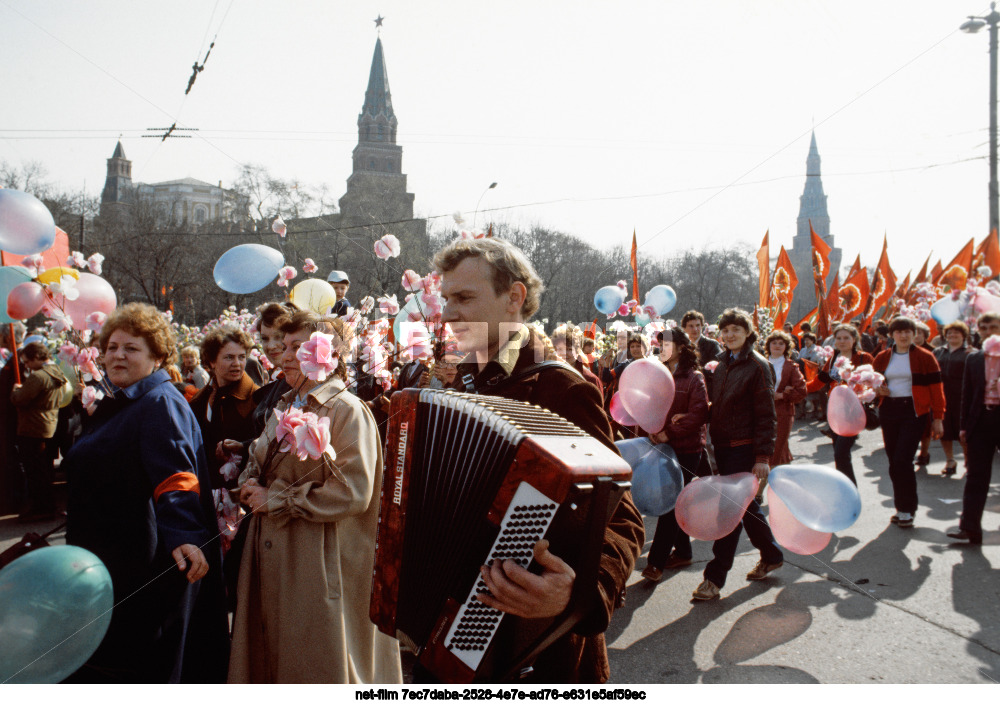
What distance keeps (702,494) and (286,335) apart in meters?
2.57

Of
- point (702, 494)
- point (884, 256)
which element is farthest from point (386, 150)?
point (702, 494)

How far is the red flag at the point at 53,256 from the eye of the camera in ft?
12.7

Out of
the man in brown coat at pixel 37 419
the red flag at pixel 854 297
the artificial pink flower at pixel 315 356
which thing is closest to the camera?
the artificial pink flower at pixel 315 356

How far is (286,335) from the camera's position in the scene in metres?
3.09

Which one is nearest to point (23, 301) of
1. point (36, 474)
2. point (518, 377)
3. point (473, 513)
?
point (518, 377)

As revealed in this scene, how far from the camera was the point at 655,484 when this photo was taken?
14.0 feet

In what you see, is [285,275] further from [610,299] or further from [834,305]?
[834,305]

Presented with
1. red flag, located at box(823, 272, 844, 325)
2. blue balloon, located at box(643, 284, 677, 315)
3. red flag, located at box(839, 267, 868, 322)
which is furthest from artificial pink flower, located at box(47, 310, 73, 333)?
red flag, located at box(839, 267, 868, 322)

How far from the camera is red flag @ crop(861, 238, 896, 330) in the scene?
14.8 meters

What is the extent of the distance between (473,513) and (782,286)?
40.7 feet

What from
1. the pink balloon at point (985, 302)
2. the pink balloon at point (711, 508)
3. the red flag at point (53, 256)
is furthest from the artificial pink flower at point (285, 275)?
the pink balloon at point (985, 302)

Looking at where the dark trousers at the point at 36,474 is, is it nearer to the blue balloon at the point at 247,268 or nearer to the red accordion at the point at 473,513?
the blue balloon at the point at 247,268

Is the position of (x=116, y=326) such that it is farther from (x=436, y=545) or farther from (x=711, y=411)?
(x=711, y=411)

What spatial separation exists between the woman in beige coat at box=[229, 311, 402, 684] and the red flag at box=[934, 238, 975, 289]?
1394cm
